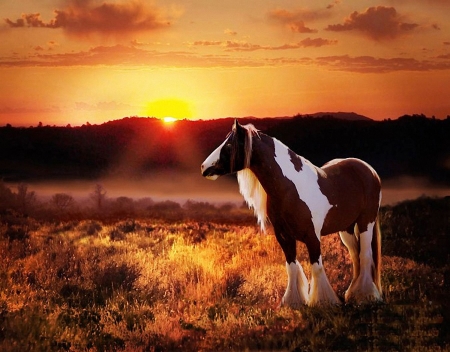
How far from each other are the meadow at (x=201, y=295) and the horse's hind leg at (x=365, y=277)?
0.55ft

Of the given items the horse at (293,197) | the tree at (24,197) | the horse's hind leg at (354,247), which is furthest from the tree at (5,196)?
the horse at (293,197)

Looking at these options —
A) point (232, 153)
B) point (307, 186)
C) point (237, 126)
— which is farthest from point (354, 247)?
point (237, 126)

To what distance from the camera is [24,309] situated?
8844 millimetres

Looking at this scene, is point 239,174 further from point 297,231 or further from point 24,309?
point 24,309

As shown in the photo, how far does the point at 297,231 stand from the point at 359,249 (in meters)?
1.56

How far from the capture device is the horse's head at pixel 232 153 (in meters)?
8.11

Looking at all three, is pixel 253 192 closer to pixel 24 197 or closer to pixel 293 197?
pixel 293 197

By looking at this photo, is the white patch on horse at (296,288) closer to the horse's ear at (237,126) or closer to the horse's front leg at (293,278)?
the horse's front leg at (293,278)

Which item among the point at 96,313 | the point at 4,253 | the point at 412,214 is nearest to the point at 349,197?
the point at 96,313

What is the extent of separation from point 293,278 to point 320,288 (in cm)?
38

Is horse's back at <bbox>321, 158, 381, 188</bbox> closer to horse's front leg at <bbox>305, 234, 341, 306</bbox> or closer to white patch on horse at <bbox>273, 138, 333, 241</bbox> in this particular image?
white patch on horse at <bbox>273, 138, 333, 241</bbox>

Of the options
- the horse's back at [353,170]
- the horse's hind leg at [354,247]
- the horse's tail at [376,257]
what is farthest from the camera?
the horse's hind leg at [354,247]

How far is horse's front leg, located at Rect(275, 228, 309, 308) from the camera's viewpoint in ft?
28.0

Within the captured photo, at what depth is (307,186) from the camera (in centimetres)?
842
